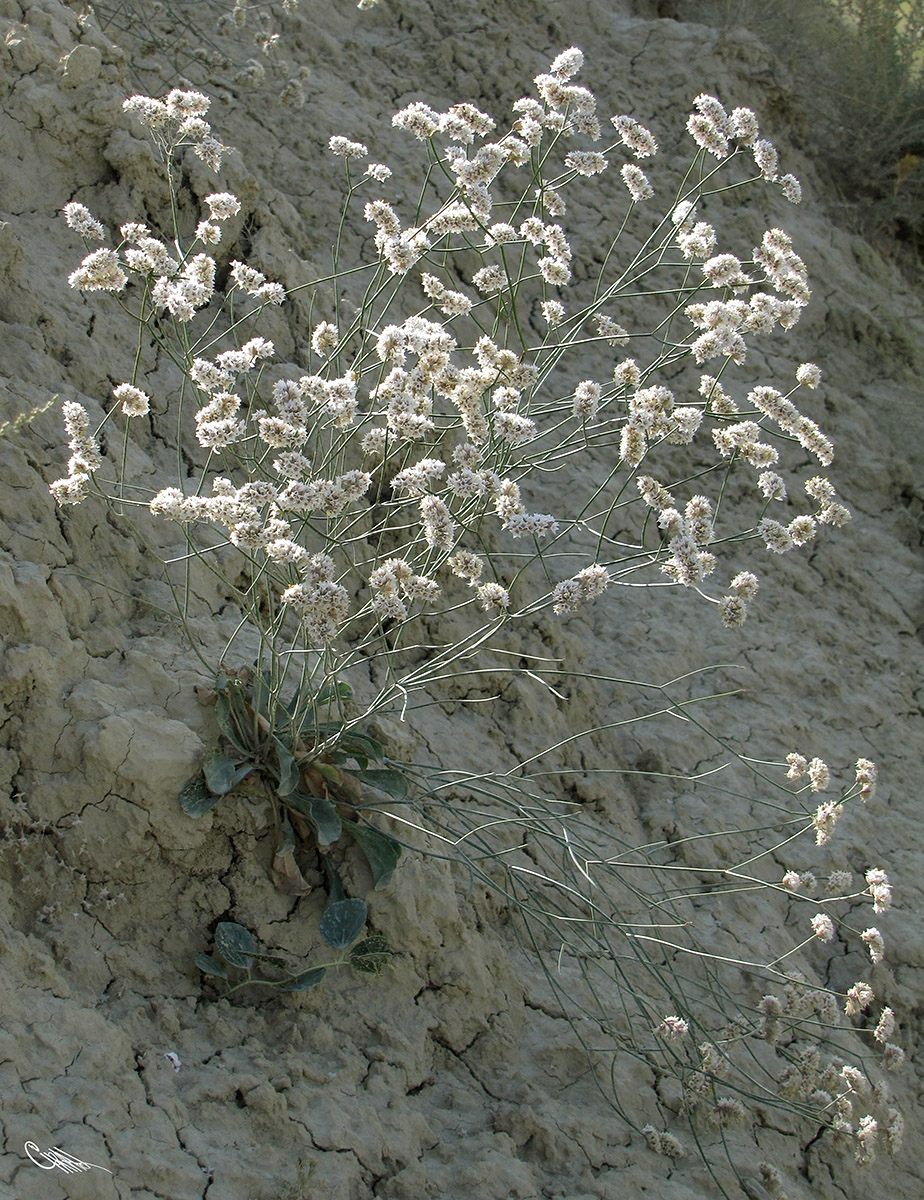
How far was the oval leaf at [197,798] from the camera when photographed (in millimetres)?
2598

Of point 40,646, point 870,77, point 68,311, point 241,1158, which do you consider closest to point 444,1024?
point 241,1158

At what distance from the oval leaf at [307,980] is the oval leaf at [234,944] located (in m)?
0.11

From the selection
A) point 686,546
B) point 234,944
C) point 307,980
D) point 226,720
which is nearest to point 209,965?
point 234,944

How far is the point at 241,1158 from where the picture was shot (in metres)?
2.18

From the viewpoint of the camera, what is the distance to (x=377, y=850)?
9.12 feet

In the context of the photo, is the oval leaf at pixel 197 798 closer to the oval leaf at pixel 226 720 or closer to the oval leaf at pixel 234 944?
the oval leaf at pixel 226 720

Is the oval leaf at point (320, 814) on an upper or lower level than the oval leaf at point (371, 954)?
upper

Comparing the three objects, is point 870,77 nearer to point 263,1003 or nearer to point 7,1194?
point 263,1003

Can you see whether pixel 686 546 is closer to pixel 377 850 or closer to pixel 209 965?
pixel 377 850

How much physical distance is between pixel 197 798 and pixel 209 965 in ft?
1.29

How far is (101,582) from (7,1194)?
148cm

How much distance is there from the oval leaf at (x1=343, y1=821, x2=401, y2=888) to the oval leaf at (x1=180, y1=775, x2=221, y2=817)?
1.24ft

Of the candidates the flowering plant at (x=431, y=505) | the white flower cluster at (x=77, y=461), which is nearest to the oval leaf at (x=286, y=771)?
the flowering plant at (x=431, y=505)

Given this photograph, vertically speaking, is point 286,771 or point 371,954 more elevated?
point 286,771
